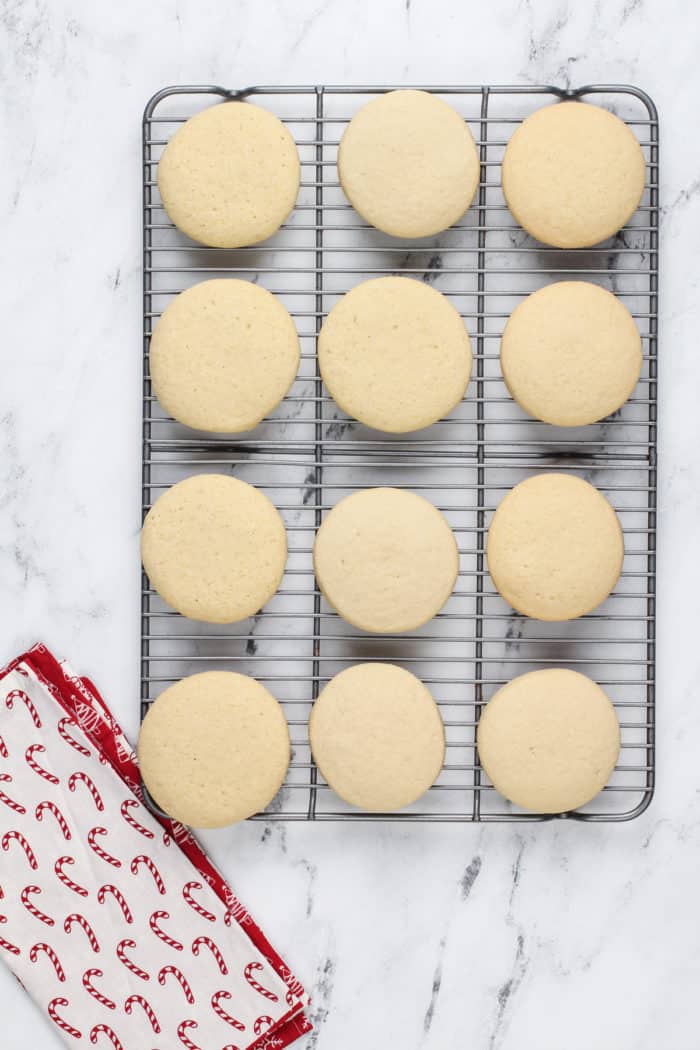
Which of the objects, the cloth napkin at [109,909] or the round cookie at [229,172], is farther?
the cloth napkin at [109,909]

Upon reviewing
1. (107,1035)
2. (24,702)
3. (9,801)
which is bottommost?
(107,1035)

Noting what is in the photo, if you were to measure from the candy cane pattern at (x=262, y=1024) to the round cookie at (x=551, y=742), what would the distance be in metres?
0.51

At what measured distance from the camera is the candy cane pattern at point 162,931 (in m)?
1.63

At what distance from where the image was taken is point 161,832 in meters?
1.63

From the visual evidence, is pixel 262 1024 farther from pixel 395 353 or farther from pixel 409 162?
pixel 409 162

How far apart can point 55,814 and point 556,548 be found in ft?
2.80

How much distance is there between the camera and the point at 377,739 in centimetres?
152

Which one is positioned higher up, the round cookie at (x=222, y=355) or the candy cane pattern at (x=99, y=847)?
the round cookie at (x=222, y=355)

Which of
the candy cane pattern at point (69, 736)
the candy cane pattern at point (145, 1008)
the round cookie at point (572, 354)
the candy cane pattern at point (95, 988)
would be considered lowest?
the candy cane pattern at point (145, 1008)

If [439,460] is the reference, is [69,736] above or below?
below

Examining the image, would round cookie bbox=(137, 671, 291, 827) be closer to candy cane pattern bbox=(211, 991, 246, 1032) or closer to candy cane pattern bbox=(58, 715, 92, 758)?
candy cane pattern bbox=(58, 715, 92, 758)

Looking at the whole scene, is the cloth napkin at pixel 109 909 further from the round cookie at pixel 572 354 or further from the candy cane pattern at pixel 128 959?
the round cookie at pixel 572 354

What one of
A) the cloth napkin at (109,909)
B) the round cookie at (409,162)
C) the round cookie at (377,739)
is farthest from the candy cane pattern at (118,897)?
the round cookie at (409,162)

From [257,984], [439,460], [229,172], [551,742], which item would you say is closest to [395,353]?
[439,460]
